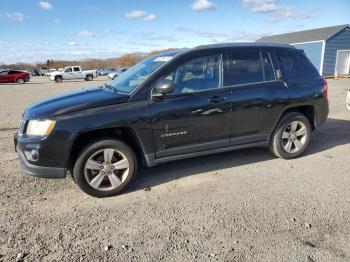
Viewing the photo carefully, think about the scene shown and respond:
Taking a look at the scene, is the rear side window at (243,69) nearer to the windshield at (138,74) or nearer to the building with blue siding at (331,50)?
the windshield at (138,74)

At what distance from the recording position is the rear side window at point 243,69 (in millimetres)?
4816

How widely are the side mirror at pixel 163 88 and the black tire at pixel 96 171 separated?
80 cm

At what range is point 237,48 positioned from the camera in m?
4.97

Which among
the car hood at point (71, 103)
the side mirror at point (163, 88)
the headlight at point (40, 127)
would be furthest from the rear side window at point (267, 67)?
the headlight at point (40, 127)

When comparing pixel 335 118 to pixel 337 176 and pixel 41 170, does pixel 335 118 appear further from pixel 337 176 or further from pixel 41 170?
pixel 41 170

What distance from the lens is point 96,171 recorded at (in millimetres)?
4145

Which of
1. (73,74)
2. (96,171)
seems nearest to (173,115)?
(96,171)

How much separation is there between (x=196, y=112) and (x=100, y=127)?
4.38 feet

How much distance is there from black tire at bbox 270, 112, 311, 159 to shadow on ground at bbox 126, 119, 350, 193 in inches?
10.5

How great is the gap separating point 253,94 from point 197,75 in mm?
964

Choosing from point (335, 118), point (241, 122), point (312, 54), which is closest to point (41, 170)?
point (241, 122)

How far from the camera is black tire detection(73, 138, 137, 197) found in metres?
4.00

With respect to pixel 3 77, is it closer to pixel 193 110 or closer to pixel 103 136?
pixel 103 136

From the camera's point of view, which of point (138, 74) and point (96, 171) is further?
point (138, 74)
